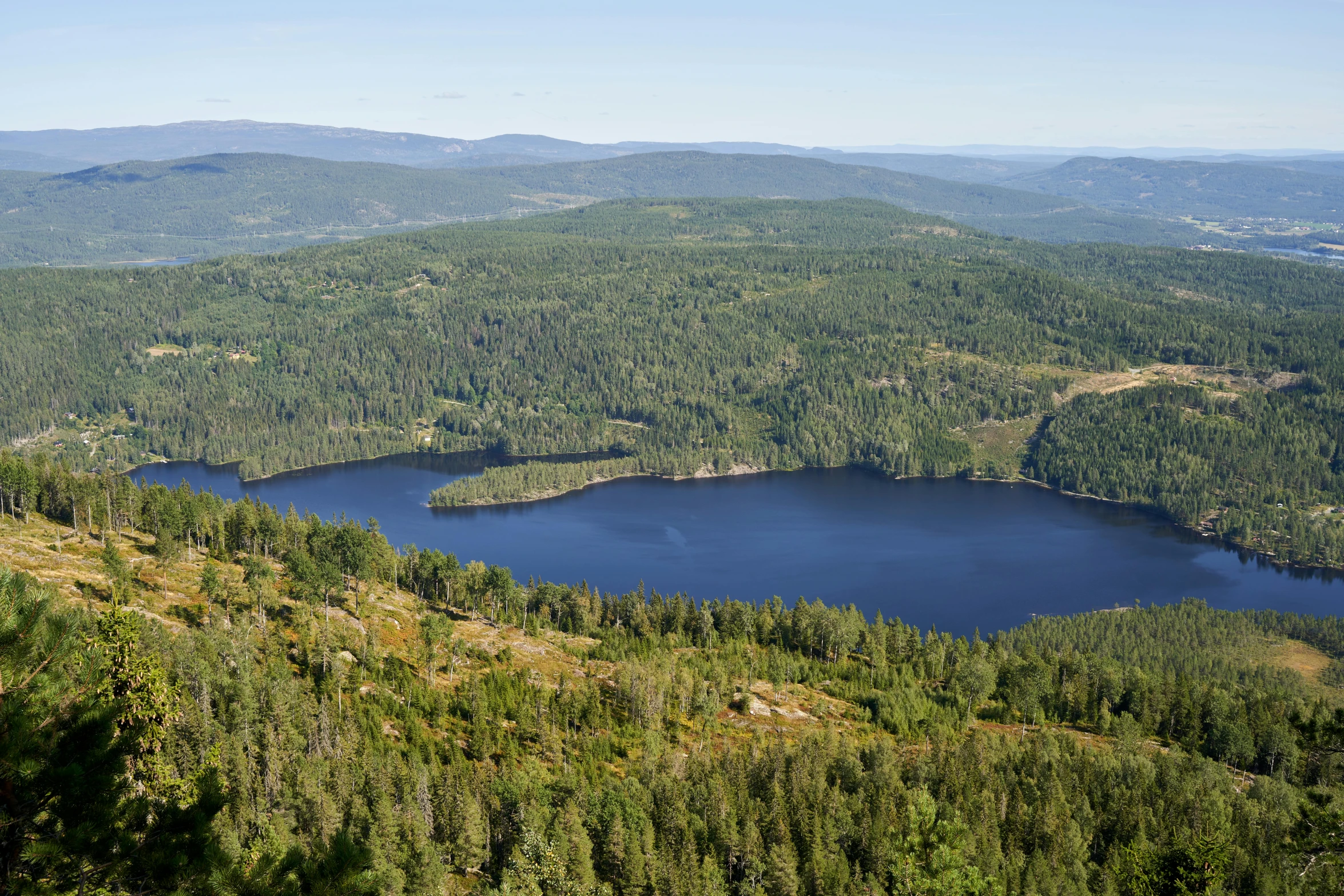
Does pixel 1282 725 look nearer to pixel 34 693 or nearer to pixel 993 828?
pixel 993 828

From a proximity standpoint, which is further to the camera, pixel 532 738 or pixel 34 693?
pixel 532 738

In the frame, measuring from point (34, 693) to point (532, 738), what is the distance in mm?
90895

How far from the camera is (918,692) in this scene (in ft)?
449

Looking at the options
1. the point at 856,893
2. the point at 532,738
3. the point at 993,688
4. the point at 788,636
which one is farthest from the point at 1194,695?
the point at 532,738

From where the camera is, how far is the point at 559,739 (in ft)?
356

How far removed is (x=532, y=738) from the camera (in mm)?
106625

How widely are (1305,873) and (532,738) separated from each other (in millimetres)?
77840

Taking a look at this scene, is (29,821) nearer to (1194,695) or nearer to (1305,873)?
(1305,873)

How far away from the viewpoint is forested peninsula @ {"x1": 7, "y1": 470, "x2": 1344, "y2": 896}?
68.0 feet

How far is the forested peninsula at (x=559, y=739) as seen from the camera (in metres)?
20.7

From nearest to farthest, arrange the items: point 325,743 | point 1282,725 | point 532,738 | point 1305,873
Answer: point 1305,873
point 325,743
point 532,738
point 1282,725

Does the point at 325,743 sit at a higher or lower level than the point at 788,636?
higher

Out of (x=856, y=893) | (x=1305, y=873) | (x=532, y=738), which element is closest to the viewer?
(x=1305, y=873)

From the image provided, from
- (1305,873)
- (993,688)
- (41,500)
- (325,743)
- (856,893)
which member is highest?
(1305,873)
